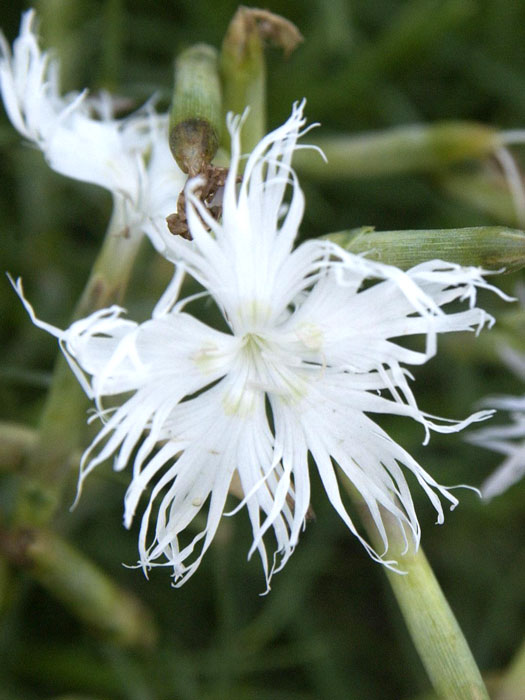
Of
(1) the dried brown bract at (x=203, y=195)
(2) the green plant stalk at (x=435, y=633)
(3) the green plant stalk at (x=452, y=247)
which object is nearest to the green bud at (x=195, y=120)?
(1) the dried brown bract at (x=203, y=195)

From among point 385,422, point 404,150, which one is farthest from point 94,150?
point 385,422

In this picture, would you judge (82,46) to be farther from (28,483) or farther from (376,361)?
(376,361)

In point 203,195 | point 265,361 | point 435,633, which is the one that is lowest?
point 435,633

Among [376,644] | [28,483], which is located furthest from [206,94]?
[376,644]

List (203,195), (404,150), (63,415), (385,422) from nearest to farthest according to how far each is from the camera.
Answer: (203,195), (63,415), (404,150), (385,422)

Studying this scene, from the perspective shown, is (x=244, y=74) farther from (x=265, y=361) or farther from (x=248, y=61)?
(x=265, y=361)

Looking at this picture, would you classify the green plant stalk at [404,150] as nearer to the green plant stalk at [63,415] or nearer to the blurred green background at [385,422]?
the blurred green background at [385,422]

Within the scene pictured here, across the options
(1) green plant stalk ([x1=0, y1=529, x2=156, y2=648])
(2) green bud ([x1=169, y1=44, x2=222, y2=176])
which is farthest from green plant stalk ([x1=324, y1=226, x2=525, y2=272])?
(1) green plant stalk ([x1=0, y1=529, x2=156, y2=648])
